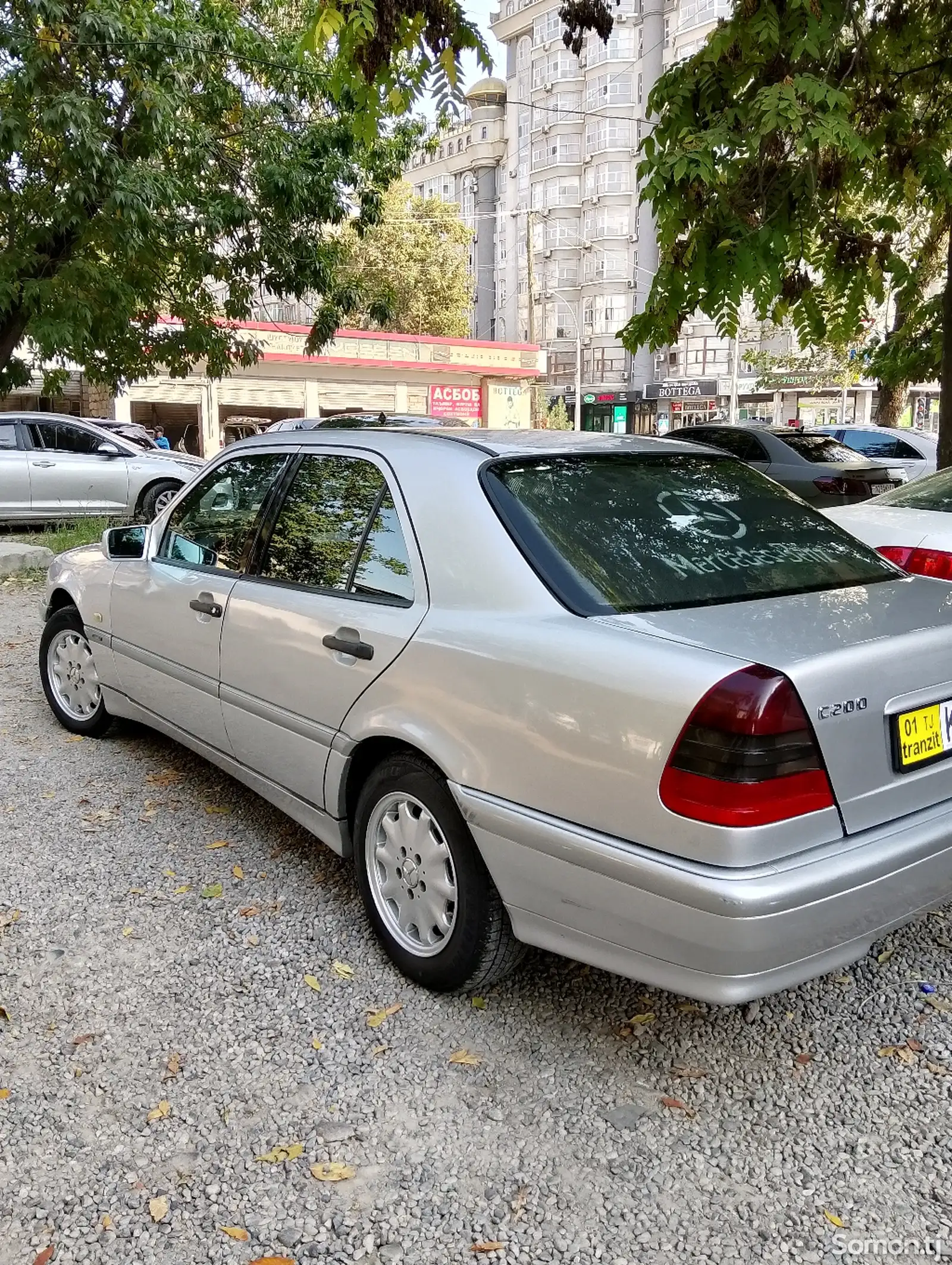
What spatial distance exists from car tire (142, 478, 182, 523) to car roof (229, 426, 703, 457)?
10.7 meters

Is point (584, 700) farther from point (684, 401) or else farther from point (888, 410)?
point (684, 401)

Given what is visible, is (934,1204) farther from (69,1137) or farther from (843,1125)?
(69,1137)

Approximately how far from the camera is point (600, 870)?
2293mm

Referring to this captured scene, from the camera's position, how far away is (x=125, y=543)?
4562 millimetres

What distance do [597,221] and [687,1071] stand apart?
54.0m

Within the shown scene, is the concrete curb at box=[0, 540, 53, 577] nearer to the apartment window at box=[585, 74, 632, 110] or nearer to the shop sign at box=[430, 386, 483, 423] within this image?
the shop sign at box=[430, 386, 483, 423]

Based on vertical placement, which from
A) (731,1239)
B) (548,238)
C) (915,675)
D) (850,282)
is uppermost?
(548,238)

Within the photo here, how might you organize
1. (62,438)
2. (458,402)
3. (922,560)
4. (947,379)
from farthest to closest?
1. (458,402)
2. (62,438)
3. (947,379)
4. (922,560)

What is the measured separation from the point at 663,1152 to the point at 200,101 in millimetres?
12215

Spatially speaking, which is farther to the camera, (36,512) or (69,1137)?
(36,512)

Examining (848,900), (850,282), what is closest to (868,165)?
(850,282)

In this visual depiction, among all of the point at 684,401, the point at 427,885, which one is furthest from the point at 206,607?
the point at 684,401

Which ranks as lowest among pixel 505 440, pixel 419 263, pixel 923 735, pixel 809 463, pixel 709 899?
pixel 709 899

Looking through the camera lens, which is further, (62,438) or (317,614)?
Result: (62,438)
